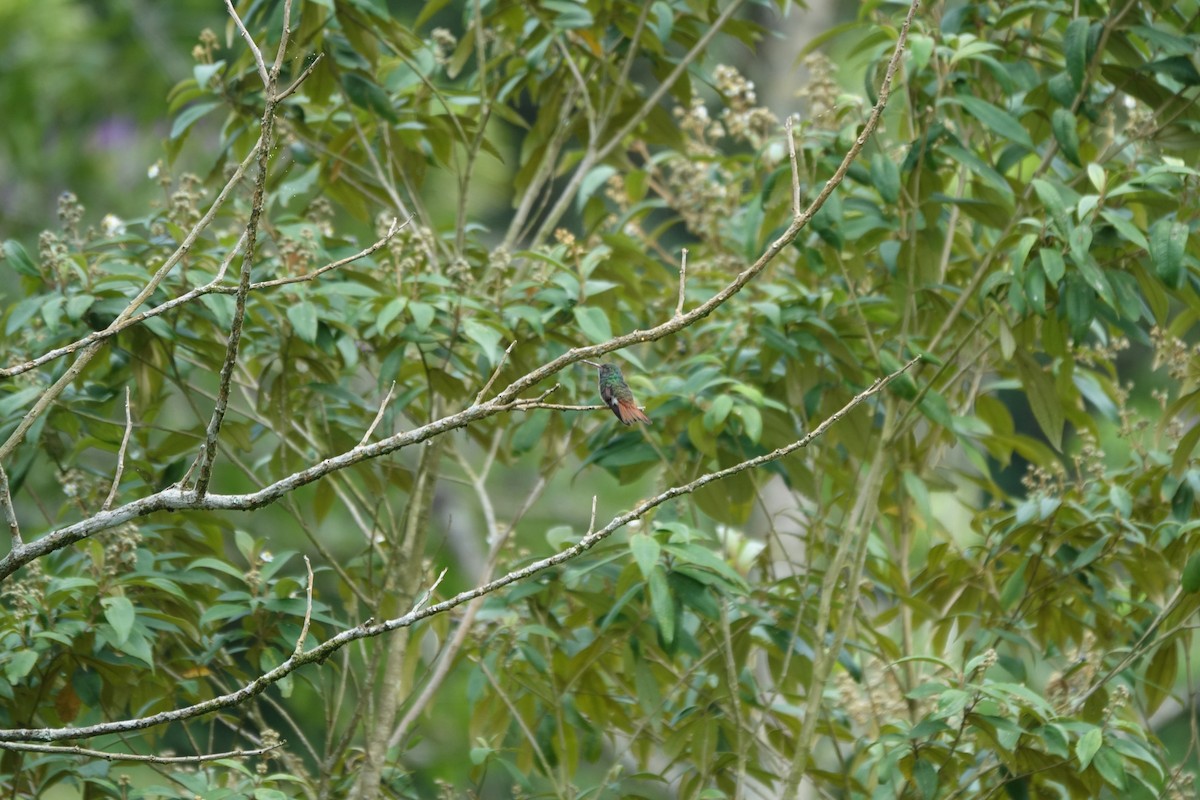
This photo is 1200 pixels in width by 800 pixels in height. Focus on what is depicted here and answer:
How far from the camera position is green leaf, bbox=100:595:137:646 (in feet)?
5.98

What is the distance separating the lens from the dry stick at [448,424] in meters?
1.33

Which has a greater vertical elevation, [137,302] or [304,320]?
[137,302]

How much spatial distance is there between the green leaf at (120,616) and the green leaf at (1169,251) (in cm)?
158

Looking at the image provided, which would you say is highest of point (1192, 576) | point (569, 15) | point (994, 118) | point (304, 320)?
point (569, 15)

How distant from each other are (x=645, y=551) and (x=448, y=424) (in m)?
0.66

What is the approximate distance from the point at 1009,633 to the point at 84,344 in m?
1.70

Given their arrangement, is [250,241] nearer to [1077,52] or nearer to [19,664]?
[19,664]

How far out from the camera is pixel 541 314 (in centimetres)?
225

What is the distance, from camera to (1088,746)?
72.4 inches

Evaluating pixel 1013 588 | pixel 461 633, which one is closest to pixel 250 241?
pixel 461 633

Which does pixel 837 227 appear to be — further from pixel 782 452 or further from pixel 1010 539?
pixel 782 452

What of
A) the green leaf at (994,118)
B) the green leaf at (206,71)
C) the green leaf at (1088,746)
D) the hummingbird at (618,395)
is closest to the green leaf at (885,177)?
the green leaf at (994,118)

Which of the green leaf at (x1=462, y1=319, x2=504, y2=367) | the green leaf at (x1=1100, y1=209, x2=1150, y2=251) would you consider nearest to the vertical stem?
the green leaf at (x1=462, y1=319, x2=504, y2=367)

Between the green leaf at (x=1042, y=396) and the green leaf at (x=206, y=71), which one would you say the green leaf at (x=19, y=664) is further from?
the green leaf at (x=1042, y=396)
